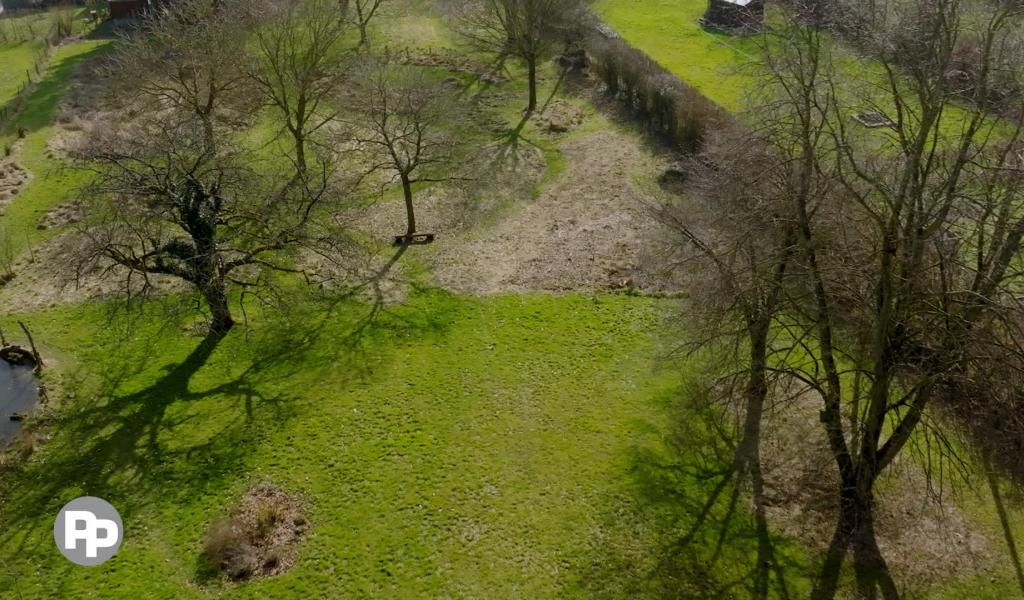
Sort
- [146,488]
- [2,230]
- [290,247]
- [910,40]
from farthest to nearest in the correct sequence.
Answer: [2,230]
[290,247]
[146,488]
[910,40]

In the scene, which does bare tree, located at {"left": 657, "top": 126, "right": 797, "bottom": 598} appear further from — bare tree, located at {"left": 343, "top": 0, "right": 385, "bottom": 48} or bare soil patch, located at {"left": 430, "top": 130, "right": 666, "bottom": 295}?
bare tree, located at {"left": 343, "top": 0, "right": 385, "bottom": 48}

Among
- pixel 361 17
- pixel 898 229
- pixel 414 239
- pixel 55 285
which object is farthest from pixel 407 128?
pixel 361 17

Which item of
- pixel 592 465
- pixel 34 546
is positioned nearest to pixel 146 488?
pixel 34 546

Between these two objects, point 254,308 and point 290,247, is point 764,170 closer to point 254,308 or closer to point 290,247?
point 290,247

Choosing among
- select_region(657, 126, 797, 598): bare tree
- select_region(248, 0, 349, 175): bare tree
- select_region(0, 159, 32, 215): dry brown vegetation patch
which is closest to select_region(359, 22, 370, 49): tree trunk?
→ select_region(248, 0, 349, 175): bare tree

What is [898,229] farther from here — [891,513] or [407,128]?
[407,128]

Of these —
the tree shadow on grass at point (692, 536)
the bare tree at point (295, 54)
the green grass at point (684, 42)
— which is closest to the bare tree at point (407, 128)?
the bare tree at point (295, 54)

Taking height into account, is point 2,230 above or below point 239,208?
below
